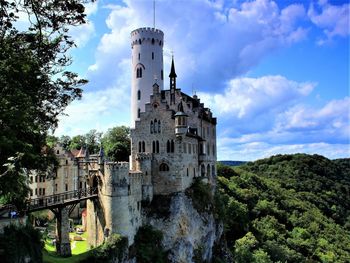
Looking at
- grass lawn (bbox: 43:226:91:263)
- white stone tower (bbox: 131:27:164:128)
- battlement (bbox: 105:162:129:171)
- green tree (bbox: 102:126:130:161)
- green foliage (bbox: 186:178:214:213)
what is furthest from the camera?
green tree (bbox: 102:126:130:161)

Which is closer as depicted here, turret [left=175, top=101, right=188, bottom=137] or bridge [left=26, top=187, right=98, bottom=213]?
bridge [left=26, top=187, right=98, bottom=213]

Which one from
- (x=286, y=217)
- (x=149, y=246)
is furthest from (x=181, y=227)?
(x=286, y=217)

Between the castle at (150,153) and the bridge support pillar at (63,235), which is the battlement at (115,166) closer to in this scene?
the castle at (150,153)

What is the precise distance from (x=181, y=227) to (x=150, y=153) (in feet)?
33.8

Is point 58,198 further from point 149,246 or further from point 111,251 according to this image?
point 149,246

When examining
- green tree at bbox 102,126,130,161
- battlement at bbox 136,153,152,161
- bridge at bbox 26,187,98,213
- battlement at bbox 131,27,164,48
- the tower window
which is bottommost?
bridge at bbox 26,187,98,213

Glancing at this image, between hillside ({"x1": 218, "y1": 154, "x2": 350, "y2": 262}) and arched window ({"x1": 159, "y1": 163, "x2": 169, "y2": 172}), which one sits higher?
arched window ({"x1": 159, "y1": 163, "x2": 169, "y2": 172})

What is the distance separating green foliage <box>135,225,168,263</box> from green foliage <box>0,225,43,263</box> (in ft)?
46.8

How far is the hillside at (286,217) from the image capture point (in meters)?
72.7

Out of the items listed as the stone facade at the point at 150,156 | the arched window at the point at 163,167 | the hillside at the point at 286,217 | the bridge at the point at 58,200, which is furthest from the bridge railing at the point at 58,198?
the hillside at the point at 286,217

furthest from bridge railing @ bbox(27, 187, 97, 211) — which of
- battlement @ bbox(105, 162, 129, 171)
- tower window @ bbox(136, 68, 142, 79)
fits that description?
tower window @ bbox(136, 68, 142, 79)

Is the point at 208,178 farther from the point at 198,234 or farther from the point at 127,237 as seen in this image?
the point at 127,237

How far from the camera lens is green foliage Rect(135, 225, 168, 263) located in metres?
43.0

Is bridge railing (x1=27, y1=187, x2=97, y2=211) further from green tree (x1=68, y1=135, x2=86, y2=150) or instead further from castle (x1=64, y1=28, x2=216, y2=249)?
green tree (x1=68, y1=135, x2=86, y2=150)
